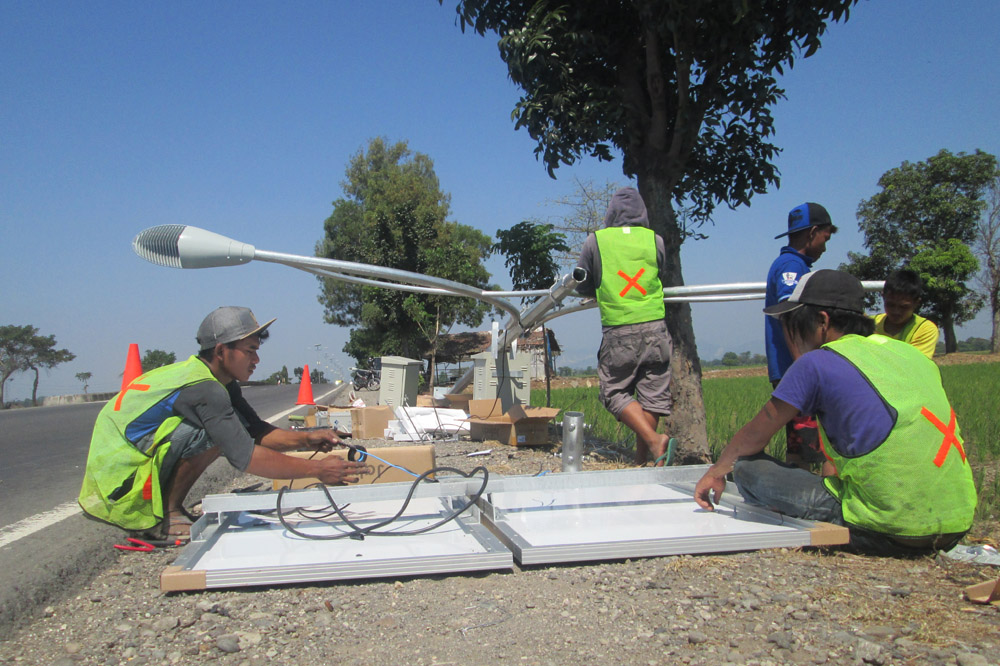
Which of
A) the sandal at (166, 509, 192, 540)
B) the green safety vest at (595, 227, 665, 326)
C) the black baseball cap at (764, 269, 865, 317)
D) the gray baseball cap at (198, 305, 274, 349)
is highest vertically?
the green safety vest at (595, 227, 665, 326)

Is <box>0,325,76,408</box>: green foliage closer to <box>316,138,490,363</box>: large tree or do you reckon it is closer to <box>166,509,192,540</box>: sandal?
<box>316,138,490,363</box>: large tree

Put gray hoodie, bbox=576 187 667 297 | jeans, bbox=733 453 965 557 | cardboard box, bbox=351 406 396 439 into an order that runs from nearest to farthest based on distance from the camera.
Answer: jeans, bbox=733 453 965 557
gray hoodie, bbox=576 187 667 297
cardboard box, bbox=351 406 396 439

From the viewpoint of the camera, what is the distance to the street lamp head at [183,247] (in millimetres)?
3887

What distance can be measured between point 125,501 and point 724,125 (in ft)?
18.9

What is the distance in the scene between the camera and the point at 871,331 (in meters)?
2.81

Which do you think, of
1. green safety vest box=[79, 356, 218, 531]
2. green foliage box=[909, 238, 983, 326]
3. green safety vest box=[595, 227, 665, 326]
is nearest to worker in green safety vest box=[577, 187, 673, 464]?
green safety vest box=[595, 227, 665, 326]

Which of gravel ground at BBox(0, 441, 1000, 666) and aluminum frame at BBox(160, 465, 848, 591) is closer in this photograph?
gravel ground at BBox(0, 441, 1000, 666)

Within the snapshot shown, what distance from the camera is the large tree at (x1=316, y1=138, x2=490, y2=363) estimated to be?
3042 centimetres

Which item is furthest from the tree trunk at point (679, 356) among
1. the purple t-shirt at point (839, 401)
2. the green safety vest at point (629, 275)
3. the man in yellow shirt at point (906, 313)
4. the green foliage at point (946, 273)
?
the green foliage at point (946, 273)

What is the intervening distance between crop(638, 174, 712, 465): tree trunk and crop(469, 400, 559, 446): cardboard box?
1.20 metres

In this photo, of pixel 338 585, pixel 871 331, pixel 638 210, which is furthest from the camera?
pixel 638 210

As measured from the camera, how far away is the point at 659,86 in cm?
598

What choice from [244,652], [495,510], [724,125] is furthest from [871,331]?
[724,125]

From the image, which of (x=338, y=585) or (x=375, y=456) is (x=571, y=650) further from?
(x=375, y=456)
